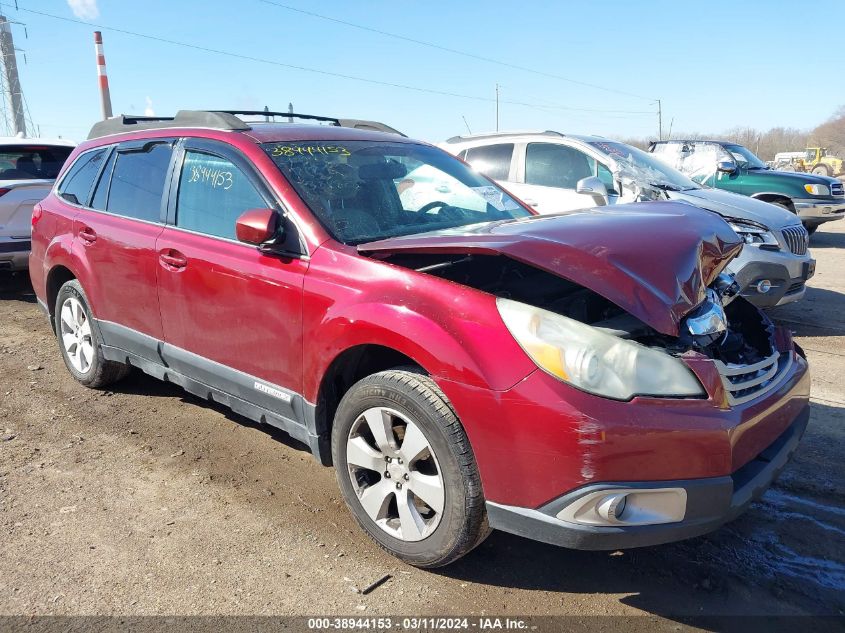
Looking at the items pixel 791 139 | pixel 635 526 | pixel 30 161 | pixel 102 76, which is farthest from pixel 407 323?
pixel 791 139

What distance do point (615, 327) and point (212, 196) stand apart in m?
2.22

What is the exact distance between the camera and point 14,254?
7.67m

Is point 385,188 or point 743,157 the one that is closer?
point 385,188

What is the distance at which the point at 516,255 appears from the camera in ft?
7.75

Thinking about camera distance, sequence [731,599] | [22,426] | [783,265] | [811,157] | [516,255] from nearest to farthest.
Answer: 1. [516,255]
2. [731,599]
3. [22,426]
4. [783,265]
5. [811,157]

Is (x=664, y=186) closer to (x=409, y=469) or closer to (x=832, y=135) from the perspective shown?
(x=409, y=469)

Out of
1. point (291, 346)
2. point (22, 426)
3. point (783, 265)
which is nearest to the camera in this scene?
point (291, 346)

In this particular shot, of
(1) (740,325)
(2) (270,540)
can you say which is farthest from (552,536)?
(1) (740,325)

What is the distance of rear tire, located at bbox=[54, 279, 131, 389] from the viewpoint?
180 inches

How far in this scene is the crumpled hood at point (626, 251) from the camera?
Result: 7.63 feet

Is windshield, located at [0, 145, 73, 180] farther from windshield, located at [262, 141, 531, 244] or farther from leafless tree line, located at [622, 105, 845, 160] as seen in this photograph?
leafless tree line, located at [622, 105, 845, 160]

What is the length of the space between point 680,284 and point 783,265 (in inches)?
169

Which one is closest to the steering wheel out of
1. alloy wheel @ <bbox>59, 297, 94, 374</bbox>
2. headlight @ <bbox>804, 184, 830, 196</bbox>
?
alloy wheel @ <bbox>59, 297, 94, 374</bbox>

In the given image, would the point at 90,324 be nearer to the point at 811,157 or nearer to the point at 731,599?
the point at 731,599
